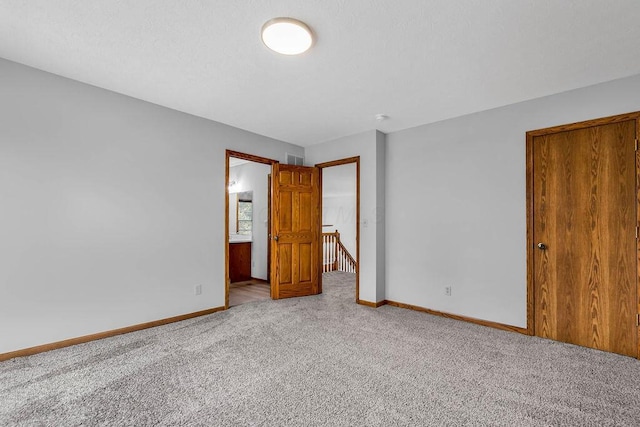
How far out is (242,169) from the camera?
21.6 feet

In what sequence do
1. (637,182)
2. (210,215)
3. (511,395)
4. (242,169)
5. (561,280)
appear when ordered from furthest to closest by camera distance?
(242,169), (210,215), (561,280), (637,182), (511,395)

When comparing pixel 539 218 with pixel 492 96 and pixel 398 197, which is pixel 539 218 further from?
pixel 398 197

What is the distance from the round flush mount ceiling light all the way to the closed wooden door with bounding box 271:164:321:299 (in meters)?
2.56

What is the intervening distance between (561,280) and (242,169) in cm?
574

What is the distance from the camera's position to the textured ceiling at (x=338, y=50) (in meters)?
1.91

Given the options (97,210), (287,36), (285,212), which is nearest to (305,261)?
(285,212)

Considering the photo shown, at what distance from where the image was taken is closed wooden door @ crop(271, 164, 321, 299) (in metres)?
4.68

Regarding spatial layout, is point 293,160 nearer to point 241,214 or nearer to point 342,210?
point 241,214

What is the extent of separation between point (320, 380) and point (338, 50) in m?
2.54

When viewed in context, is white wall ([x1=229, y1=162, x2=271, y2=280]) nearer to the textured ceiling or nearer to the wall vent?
the wall vent

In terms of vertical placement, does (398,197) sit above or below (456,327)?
above

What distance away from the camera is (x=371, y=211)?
4.34 metres

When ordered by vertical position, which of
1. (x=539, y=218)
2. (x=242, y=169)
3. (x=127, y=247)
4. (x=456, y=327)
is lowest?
(x=456, y=327)

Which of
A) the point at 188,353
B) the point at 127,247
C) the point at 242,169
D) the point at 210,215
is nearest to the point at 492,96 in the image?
the point at 210,215
